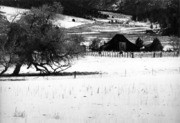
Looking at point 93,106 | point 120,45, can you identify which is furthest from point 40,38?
point 120,45

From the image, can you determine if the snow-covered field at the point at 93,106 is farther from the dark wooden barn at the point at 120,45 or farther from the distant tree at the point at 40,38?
the dark wooden barn at the point at 120,45

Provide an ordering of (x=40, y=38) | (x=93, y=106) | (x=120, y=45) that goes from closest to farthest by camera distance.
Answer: (x=93, y=106) < (x=40, y=38) < (x=120, y=45)

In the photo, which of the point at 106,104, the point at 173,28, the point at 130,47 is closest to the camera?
the point at 106,104

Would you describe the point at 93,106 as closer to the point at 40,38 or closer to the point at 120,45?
the point at 40,38

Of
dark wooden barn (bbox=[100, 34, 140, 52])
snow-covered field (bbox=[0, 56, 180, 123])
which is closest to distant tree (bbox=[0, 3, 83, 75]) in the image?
snow-covered field (bbox=[0, 56, 180, 123])

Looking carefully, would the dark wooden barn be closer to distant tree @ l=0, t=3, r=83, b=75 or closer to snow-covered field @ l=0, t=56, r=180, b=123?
distant tree @ l=0, t=3, r=83, b=75

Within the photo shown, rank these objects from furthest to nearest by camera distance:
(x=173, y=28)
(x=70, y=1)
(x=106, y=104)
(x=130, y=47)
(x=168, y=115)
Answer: (x=70, y=1) < (x=173, y=28) < (x=130, y=47) < (x=106, y=104) < (x=168, y=115)

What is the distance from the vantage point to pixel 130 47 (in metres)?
87.2

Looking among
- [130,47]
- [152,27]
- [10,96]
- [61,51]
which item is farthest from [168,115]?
[152,27]

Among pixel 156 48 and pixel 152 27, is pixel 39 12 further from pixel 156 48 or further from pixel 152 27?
pixel 152 27

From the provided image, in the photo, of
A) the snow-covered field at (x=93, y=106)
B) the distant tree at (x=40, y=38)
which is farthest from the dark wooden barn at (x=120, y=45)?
the snow-covered field at (x=93, y=106)

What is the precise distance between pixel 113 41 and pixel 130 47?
14.3 feet

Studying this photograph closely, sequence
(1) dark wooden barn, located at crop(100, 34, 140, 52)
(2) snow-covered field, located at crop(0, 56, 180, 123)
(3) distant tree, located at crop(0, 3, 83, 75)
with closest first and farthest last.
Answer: (2) snow-covered field, located at crop(0, 56, 180, 123), (3) distant tree, located at crop(0, 3, 83, 75), (1) dark wooden barn, located at crop(100, 34, 140, 52)

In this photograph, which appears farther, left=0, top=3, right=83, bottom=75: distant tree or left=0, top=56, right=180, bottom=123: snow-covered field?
left=0, top=3, right=83, bottom=75: distant tree
